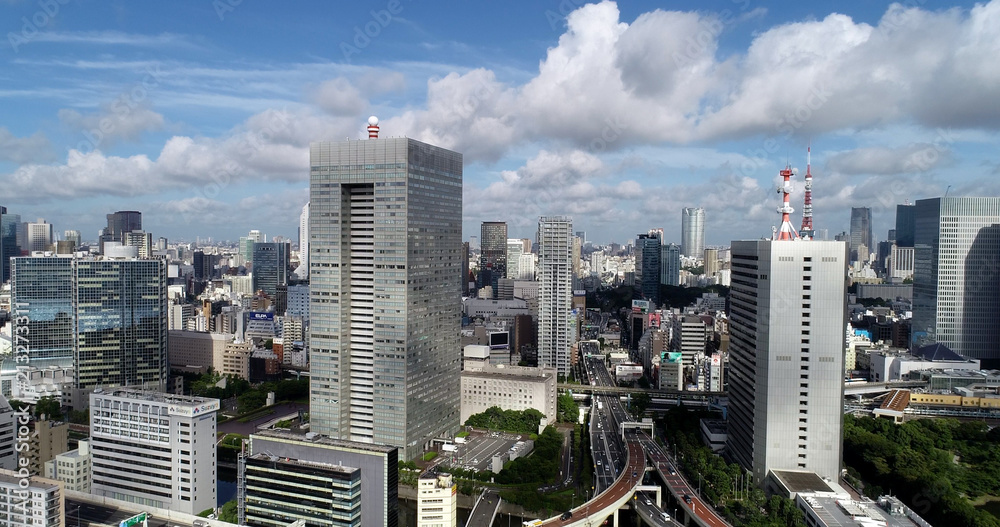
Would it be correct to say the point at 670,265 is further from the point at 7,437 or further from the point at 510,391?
the point at 7,437

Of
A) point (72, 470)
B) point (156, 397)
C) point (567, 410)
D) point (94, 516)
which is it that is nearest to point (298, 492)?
point (94, 516)

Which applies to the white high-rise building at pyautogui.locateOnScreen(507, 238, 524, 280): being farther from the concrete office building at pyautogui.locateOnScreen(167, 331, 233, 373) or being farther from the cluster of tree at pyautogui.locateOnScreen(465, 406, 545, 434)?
the cluster of tree at pyautogui.locateOnScreen(465, 406, 545, 434)

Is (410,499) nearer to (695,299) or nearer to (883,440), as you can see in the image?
(883,440)

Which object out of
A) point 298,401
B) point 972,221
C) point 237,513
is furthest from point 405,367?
point 972,221

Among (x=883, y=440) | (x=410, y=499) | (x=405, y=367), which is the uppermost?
(x=405, y=367)

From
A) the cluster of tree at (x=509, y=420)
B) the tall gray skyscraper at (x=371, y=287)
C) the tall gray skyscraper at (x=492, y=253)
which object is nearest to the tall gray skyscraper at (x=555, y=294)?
the cluster of tree at (x=509, y=420)

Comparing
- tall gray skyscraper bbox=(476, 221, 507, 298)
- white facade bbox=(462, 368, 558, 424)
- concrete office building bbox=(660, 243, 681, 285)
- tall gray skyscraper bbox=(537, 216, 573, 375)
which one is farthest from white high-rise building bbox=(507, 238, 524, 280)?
white facade bbox=(462, 368, 558, 424)
